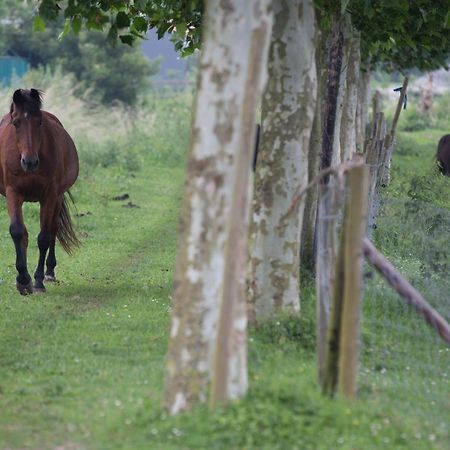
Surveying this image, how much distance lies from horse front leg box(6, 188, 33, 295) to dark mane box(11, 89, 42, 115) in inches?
38.4

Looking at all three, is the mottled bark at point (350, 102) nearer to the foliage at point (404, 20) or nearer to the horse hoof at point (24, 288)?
the foliage at point (404, 20)

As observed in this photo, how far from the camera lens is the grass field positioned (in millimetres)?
6902

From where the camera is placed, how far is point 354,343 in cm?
743

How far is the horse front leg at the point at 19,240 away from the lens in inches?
531

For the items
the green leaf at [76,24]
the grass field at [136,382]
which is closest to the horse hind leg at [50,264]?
the grass field at [136,382]

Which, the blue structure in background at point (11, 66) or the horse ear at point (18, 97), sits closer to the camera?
the horse ear at point (18, 97)

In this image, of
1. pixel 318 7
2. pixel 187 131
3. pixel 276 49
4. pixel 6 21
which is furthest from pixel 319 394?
pixel 6 21

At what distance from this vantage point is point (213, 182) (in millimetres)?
7270

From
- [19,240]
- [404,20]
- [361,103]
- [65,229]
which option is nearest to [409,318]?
[404,20]

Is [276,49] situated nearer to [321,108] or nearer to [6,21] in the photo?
[321,108]

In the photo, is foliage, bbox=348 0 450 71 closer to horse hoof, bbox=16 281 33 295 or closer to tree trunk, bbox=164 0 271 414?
horse hoof, bbox=16 281 33 295

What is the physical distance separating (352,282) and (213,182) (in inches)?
42.3

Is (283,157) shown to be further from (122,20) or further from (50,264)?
(50,264)

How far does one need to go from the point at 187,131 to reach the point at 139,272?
19.7m
